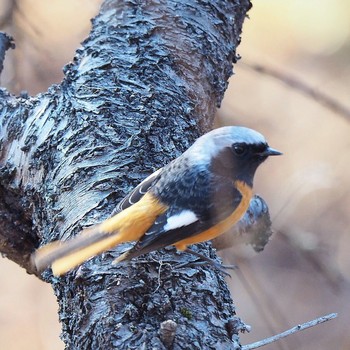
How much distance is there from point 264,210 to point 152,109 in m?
0.63

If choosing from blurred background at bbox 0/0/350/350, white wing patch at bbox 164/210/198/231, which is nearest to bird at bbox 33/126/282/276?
white wing patch at bbox 164/210/198/231

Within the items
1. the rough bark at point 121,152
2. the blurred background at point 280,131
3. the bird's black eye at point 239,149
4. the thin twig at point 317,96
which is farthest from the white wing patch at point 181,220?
the blurred background at point 280,131

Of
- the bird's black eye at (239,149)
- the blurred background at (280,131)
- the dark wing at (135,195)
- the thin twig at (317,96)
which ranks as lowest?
the dark wing at (135,195)

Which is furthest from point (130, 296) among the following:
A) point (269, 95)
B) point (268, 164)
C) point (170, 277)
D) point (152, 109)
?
point (269, 95)

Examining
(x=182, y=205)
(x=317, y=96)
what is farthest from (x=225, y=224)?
(x=317, y=96)

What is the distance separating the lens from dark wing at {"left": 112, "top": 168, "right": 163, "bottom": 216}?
2346 mm

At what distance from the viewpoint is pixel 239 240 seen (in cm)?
295

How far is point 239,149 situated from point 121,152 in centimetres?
42

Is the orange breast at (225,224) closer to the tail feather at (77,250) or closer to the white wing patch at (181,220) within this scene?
the white wing patch at (181,220)

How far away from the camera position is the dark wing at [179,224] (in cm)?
222

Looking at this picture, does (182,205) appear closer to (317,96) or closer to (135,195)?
(135,195)

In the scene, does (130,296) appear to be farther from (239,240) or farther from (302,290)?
(302,290)

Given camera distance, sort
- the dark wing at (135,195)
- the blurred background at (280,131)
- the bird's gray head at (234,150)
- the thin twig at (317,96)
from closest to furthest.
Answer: the dark wing at (135,195)
the bird's gray head at (234,150)
the thin twig at (317,96)
the blurred background at (280,131)

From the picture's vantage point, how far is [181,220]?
238 cm
